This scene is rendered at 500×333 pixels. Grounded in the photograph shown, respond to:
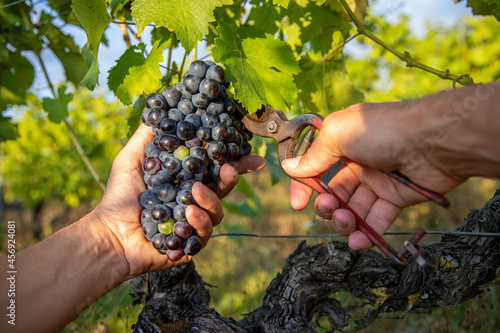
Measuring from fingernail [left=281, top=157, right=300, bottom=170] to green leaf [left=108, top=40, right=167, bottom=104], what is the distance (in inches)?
24.4

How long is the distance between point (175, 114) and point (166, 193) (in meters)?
0.31

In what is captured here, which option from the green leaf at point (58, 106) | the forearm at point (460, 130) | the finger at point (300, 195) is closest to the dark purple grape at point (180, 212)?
the finger at point (300, 195)

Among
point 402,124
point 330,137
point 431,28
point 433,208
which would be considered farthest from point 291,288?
point 431,28

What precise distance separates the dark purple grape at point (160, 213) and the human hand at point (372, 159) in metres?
0.52

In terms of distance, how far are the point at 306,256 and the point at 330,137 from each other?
81cm

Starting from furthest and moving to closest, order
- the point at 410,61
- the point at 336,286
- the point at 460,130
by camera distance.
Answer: the point at 336,286, the point at 410,61, the point at 460,130

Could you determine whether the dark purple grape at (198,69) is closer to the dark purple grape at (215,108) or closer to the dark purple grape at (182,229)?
the dark purple grape at (215,108)

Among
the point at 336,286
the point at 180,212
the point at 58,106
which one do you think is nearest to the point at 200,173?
the point at 180,212

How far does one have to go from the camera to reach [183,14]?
130cm

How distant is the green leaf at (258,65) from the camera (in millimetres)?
1432

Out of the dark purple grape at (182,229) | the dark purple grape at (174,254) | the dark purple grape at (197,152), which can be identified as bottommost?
the dark purple grape at (174,254)

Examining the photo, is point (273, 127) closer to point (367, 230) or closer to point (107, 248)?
point (367, 230)

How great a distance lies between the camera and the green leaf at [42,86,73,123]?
8.22 feet

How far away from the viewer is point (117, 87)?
151 cm
